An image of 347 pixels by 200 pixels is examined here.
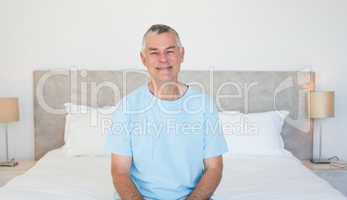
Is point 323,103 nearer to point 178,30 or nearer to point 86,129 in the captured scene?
point 178,30

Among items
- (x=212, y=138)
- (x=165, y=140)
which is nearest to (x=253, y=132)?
(x=212, y=138)

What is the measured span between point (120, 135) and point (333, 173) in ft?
6.78

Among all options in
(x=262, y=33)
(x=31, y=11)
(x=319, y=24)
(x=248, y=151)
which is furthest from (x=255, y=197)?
(x=31, y=11)

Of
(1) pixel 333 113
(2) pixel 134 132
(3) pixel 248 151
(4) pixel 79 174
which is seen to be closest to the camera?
(2) pixel 134 132

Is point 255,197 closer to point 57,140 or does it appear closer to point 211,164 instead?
point 211,164

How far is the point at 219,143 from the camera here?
1.69m

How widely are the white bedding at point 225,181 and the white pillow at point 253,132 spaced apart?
0.31ft

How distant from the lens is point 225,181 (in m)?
2.29

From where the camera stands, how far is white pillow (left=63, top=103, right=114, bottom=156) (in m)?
2.93

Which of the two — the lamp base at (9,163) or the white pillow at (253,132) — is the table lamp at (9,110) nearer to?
the lamp base at (9,163)

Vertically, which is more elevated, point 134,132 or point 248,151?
point 134,132

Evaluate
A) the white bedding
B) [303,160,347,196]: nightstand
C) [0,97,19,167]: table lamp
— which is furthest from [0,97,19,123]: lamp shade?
[303,160,347,196]: nightstand

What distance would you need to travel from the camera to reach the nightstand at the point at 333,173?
3025 millimetres

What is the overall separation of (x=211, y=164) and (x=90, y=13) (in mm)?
2054
